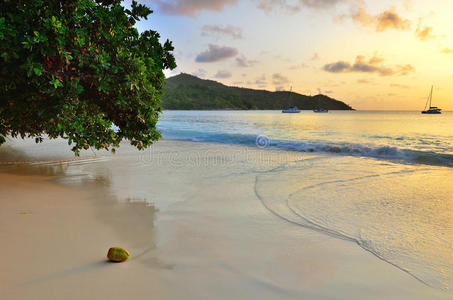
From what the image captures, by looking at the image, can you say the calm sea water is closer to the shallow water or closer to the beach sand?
the shallow water

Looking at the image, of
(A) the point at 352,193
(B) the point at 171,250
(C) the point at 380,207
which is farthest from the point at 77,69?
(C) the point at 380,207

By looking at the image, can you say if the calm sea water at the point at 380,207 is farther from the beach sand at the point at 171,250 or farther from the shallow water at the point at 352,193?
the beach sand at the point at 171,250

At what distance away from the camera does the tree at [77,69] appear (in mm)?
5039

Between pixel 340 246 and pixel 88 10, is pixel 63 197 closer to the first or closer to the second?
pixel 88 10

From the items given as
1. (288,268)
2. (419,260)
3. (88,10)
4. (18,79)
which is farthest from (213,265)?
(88,10)

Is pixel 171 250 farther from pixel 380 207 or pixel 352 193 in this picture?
pixel 352 193

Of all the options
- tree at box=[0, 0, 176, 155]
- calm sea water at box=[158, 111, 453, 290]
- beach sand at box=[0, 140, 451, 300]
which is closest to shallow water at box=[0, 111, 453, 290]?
calm sea water at box=[158, 111, 453, 290]

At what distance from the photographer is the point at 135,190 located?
21.2 ft

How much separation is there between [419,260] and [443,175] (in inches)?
291

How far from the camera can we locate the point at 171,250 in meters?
3.64

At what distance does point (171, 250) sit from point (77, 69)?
4.21 metres

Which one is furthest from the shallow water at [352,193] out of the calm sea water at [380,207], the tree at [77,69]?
the tree at [77,69]

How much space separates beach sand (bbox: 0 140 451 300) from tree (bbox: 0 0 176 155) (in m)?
1.61

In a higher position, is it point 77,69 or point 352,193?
point 77,69
